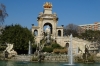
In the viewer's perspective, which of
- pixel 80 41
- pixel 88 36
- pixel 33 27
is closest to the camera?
pixel 80 41

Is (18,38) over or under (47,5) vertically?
under

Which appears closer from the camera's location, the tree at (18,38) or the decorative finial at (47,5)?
the tree at (18,38)

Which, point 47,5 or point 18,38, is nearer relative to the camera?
point 18,38

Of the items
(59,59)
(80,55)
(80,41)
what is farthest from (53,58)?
(80,41)

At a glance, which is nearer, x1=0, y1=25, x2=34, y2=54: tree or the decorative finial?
x1=0, y1=25, x2=34, y2=54: tree

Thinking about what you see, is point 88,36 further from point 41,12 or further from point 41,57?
point 41,57

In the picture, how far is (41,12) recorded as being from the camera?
67.8 m

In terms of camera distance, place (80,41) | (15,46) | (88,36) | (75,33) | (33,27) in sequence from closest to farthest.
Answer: (15,46) → (80,41) → (33,27) → (88,36) → (75,33)

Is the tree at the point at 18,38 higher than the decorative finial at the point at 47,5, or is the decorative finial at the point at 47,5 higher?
the decorative finial at the point at 47,5

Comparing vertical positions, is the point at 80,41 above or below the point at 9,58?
above

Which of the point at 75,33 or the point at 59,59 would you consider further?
the point at 75,33

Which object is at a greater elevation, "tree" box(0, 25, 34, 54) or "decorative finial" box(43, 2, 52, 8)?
"decorative finial" box(43, 2, 52, 8)

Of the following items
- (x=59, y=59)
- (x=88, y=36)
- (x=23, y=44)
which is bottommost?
(x=59, y=59)

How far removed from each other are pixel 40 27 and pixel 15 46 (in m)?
21.1
